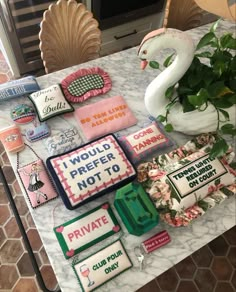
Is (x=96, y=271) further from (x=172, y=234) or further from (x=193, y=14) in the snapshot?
(x=193, y=14)

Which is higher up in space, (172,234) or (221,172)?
(221,172)

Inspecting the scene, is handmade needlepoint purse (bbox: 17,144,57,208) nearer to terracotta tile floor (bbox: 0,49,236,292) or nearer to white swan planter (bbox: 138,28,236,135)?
white swan planter (bbox: 138,28,236,135)

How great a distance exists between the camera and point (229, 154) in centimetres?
95

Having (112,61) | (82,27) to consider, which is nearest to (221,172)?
(112,61)

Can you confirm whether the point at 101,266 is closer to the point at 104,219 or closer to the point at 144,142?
the point at 104,219

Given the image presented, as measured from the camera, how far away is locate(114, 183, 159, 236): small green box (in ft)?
2.72

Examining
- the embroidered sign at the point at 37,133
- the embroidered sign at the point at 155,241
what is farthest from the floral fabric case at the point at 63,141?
the embroidered sign at the point at 155,241

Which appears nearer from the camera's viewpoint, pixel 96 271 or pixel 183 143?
pixel 96 271

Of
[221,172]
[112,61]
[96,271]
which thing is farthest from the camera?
[112,61]

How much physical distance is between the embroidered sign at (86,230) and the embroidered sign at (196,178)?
0.67 feet

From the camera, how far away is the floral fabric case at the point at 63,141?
3.16 ft

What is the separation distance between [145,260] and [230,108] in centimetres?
56

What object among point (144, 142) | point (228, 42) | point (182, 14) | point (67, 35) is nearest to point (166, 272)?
point (144, 142)

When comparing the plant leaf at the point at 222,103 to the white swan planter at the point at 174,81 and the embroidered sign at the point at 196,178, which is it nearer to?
the white swan planter at the point at 174,81
